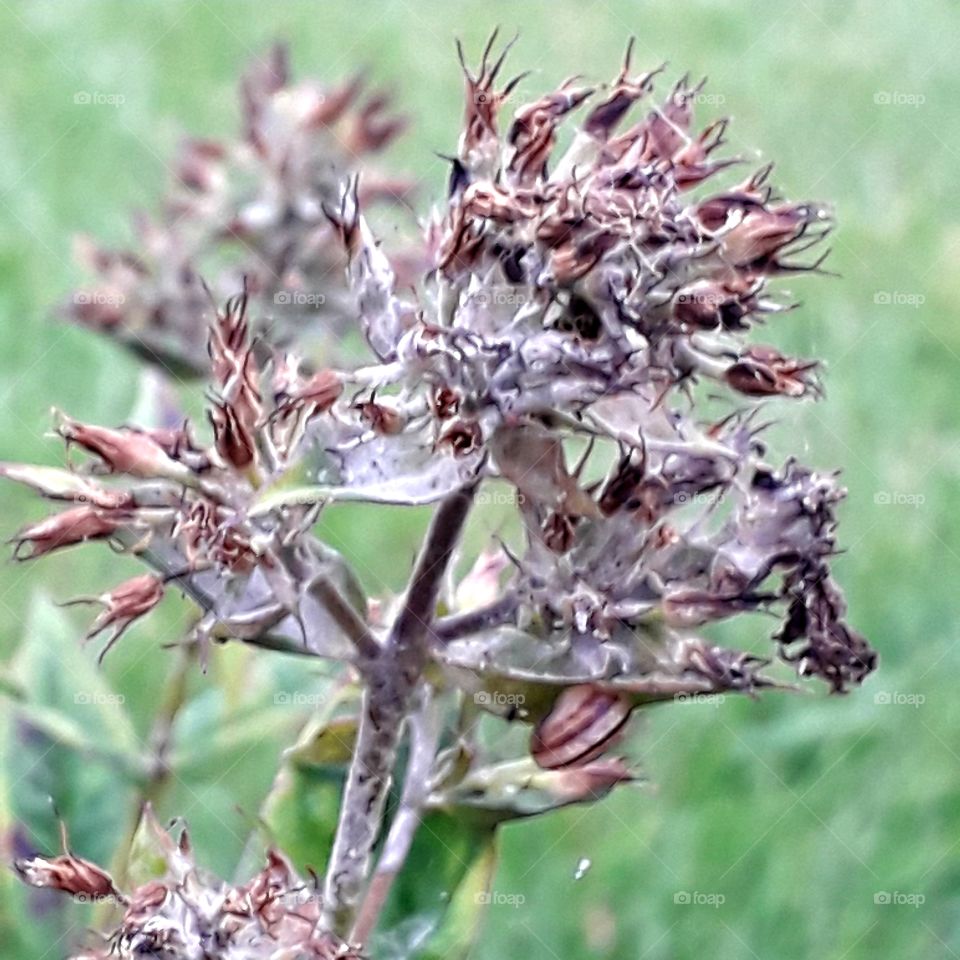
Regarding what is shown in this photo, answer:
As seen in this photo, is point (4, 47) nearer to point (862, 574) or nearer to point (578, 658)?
point (862, 574)

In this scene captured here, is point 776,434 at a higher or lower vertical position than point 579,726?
higher

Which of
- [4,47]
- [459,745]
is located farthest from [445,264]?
[4,47]

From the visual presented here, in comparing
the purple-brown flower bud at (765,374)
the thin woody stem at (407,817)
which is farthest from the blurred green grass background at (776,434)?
the thin woody stem at (407,817)

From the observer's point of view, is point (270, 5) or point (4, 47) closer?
point (4, 47)

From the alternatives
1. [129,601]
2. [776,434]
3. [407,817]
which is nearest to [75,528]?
[129,601]

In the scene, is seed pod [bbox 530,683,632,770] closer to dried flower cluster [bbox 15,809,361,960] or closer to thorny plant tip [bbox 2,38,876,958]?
thorny plant tip [bbox 2,38,876,958]

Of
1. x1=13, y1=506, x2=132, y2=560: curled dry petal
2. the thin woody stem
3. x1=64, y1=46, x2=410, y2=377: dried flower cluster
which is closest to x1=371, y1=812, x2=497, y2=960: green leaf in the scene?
the thin woody stem

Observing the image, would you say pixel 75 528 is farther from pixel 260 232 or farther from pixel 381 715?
pixel 260 232
